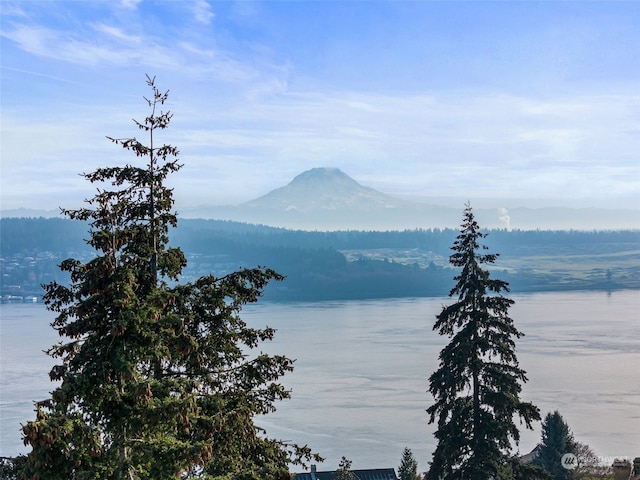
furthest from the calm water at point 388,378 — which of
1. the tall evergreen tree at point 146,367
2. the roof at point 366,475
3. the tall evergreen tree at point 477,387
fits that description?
the tall evergreen tree at point 146,367

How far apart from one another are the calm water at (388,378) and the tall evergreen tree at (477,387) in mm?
27862

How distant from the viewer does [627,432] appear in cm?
4931

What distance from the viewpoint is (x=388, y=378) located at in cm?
7019

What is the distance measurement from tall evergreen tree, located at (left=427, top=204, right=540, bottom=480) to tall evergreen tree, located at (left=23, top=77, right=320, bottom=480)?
648 centimetres

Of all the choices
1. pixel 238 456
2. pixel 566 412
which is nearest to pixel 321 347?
pixel 566 412

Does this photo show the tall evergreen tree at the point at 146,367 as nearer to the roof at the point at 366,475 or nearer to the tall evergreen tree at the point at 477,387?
the tall evergreen tree at the point at 477,387

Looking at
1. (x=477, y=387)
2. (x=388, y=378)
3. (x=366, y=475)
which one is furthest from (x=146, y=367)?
(x=388, y=378)

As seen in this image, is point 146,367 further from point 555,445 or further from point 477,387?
point 555,445

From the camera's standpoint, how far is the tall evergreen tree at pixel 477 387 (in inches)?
555

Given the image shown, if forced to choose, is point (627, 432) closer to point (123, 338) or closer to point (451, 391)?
point (451, 391)

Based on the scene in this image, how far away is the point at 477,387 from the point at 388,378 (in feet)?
186

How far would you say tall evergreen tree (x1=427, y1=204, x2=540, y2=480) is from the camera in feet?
46.2

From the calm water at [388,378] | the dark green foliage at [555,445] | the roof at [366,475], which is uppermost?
the dark green foliage at [555,445]

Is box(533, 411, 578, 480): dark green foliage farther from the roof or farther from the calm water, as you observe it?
the calm water
